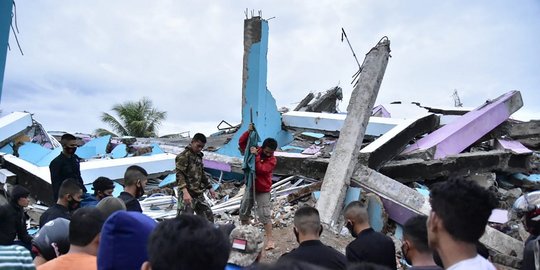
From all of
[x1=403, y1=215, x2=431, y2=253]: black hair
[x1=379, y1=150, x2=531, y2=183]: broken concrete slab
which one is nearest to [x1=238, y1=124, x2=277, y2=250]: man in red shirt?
[x1=379, y1=150, x2=531, y2=183]: broken concrete slab

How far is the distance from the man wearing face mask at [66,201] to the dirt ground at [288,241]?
246cm

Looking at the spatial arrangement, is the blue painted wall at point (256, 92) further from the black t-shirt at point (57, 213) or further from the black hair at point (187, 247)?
the black hair at point (187, 247)

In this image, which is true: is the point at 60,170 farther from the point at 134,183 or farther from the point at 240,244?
the point at 240,244

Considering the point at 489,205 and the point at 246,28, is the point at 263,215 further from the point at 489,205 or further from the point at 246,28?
the point at 246,28

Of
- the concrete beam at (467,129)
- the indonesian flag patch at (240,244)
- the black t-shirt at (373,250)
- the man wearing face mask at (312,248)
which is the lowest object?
Result: the black t-shirt at (373,250)

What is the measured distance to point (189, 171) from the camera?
16.8ft

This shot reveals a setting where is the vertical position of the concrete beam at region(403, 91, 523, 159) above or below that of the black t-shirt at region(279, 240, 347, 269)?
above

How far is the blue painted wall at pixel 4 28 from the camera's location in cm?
424

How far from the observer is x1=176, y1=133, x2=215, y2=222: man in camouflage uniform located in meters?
5.06

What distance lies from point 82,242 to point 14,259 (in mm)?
550

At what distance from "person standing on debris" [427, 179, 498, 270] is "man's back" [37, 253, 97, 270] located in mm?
1603

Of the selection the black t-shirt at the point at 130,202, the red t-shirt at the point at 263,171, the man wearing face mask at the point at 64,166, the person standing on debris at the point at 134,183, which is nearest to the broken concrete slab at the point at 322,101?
the red t-shirt at the point at 263,171

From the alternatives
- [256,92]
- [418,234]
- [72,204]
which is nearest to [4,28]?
[72,204]

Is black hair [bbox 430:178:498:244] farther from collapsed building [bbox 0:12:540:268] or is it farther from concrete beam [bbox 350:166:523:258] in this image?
concrete beam [bbox 350:166:523:258]
